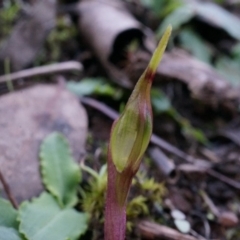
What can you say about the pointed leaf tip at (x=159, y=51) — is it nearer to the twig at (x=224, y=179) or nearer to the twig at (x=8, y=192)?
the twig at (x=8, y=192)

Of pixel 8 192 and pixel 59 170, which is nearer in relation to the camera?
pixel 8 192

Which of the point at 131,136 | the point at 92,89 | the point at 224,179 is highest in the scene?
the point at 131,136

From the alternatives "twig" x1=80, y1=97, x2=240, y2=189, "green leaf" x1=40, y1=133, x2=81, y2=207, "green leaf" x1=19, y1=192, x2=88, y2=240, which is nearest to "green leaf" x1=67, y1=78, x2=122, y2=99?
"twig" x1=80, y1=97, x2=240, y2=189

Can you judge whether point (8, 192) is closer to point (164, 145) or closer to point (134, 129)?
point (134, 129)

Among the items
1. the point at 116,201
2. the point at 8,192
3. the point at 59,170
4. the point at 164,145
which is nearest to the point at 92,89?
the point at 164,145

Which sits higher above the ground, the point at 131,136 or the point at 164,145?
the point at 131,136
